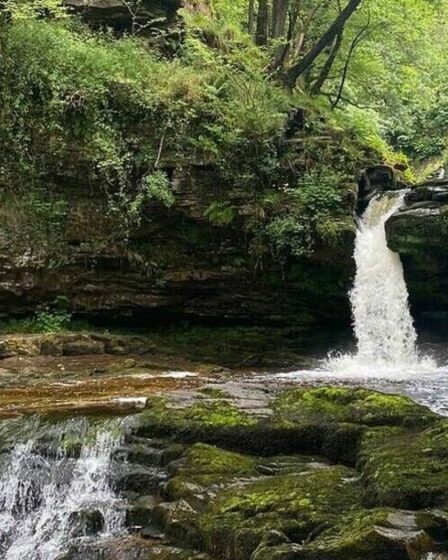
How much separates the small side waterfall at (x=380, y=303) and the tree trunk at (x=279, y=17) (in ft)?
22.3

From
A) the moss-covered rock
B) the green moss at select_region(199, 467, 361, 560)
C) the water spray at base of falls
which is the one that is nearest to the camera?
the green moss at select_region(199, 467, 361, 560)

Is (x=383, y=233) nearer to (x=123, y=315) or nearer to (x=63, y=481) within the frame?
(x=123, y=315)

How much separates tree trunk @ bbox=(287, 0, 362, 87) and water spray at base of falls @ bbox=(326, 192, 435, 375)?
4.44 metres

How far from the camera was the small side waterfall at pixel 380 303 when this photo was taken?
14.4m

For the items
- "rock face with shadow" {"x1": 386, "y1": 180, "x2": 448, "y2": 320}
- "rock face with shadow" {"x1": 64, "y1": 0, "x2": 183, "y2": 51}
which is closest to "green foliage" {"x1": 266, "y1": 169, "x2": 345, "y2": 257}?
"rock face with shadow" {"x1": 386, "y1": 180, "x2": 448, "y2": 320}

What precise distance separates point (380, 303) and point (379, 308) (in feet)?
0.39

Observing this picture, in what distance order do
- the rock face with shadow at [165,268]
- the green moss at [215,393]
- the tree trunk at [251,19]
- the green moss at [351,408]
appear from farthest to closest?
the tree trunk at [251,19] < the rock face with shadow at [165,268] < the green moss at [215,393] < the green moss at [351,408]

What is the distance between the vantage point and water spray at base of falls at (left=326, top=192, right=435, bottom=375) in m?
14.3

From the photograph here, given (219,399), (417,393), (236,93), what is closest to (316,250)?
(236,93)

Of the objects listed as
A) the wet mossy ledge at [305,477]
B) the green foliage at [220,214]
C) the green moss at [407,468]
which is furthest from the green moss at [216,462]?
the green foliage at [220,214]

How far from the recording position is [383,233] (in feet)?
48.4

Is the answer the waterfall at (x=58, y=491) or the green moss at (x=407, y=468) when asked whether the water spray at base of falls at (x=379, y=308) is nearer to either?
the waterfall at (x=58, y=491)

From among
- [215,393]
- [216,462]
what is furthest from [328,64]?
[216,462]

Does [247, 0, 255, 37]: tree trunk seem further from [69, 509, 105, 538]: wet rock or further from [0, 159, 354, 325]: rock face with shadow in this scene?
[69, 509, 105, 538]: wet rock
